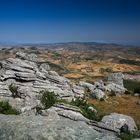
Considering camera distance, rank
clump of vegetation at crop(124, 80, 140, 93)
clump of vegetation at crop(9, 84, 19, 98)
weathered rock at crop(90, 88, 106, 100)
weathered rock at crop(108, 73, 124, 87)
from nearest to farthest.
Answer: clump of vegetation at crop(9, 84, 19, 98), weathered rock at crop(90, 88, 106, 100), clump of vegetation at crop(124, 80, 140, 93), weathered rock at crop(108, 73, 124, 87)

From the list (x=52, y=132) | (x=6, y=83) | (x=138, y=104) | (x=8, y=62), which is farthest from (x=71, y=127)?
(x=8, y=62)

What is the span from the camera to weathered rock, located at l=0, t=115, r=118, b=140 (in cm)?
1093

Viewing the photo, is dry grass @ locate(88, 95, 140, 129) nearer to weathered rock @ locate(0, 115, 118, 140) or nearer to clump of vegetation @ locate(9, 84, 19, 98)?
clump of vegetation @ locate(9, 84, 19, 98)

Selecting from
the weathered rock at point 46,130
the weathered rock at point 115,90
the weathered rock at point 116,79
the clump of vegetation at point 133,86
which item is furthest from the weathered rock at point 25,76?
the weathered rock at point 116,79

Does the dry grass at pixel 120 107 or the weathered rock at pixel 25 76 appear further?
the weathered rock at pixel 25 76

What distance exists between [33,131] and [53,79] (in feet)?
117

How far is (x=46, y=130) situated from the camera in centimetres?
1129

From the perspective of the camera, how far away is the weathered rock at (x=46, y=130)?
10.9m

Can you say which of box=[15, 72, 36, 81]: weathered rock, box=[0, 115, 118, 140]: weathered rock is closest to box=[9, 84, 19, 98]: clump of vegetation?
box=[15, 72, 36, 81]: weathered rock

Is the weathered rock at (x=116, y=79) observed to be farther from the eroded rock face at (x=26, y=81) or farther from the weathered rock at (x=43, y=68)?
the eroded rock face at (x=26, y=81)

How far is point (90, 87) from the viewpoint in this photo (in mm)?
54375

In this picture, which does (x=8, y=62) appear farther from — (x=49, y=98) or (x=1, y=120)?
(x=1, y=120)

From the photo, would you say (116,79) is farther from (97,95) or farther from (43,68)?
(97,95)

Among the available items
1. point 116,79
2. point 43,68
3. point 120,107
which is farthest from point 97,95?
point 116,79
